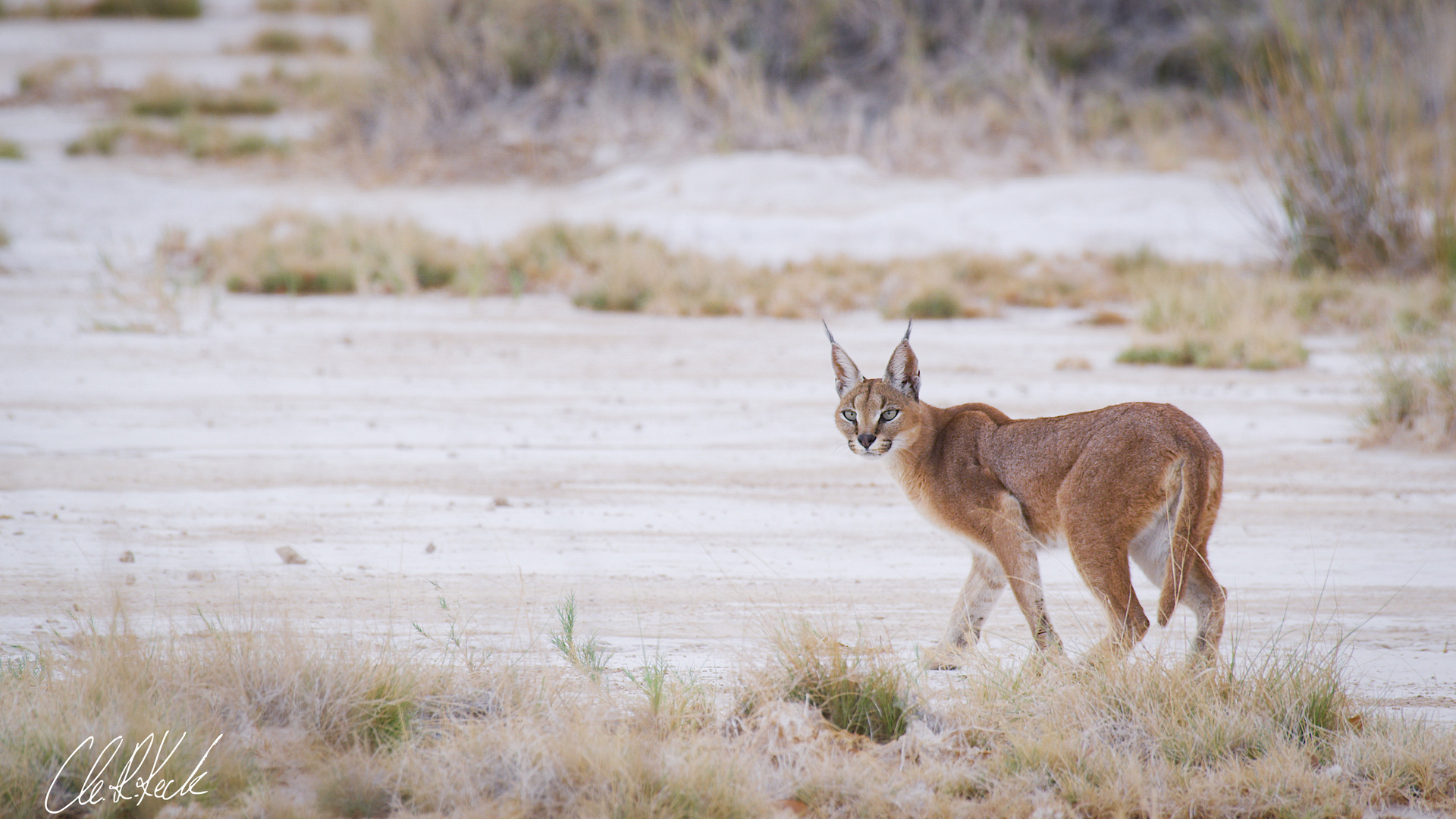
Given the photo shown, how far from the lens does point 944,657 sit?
4.52 meters

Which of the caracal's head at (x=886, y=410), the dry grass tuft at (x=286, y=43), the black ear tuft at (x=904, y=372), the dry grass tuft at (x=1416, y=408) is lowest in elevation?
the dry grass tuft at (x=1416, y=408)

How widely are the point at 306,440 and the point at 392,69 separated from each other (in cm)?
1914

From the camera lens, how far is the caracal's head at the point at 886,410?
15.1 feet

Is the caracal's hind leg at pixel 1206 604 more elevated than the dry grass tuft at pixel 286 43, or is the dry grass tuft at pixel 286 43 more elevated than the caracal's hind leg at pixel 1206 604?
the dry grass tuft at pixel 286 43

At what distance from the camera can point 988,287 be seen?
15.0 meters

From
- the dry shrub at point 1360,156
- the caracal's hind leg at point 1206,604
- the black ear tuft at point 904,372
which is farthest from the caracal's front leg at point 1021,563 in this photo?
the dry shrub at point 1360,156

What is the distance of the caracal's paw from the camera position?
4.48 meters

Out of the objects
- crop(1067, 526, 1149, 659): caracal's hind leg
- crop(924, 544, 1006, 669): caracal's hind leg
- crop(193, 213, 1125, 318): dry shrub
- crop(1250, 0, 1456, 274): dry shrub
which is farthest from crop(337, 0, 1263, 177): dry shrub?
crop(1067, 526, 1149, 659): caracal's hind leg

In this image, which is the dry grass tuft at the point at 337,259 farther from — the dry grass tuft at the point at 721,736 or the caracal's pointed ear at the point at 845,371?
the dry grass tuft at the point at 721,736

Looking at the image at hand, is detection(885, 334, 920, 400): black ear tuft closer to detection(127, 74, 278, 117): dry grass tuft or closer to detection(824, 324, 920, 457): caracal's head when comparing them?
detection(824, 324, 920, 457): caracal's head

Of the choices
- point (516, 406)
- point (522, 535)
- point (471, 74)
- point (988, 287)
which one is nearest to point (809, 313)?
point (988, 287)

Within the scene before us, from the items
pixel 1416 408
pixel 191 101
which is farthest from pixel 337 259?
pixel 191 101

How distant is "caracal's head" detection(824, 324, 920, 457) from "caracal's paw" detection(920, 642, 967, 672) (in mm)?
734

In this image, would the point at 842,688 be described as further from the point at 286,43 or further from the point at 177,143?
the point at 286,43
